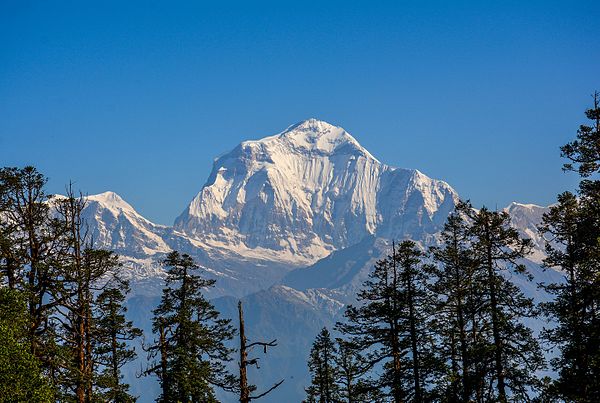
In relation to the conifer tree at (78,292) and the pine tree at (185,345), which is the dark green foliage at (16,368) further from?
the pine tree at (185,345)

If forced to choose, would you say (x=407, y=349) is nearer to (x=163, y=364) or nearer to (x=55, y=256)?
(x=163, y=364)

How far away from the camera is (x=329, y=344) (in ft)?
192

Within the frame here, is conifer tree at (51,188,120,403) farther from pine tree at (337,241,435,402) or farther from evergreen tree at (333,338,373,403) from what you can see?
evergreen tree at (333,338,373,403)

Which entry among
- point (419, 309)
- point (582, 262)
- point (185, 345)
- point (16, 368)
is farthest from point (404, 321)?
point (16, 368)

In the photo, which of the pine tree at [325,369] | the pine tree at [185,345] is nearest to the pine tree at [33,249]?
the pine tree at [185,345]

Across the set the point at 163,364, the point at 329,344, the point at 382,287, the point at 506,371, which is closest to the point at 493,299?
the point at 506,371

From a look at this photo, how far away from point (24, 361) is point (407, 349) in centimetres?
2130

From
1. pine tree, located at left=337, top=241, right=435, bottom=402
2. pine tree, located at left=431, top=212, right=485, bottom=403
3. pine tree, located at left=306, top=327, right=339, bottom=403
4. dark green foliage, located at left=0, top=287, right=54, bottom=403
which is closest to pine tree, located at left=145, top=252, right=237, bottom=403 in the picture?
pine tree, located at left=306, top=327, right=339, bottom=403

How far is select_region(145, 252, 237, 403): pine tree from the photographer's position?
4578 cm

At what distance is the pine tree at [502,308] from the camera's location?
35250 mm

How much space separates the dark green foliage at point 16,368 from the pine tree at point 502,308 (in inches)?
784

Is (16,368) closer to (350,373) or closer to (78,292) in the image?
(78,292)

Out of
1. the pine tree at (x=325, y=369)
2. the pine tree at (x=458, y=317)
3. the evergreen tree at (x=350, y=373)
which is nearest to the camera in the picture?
the pine tree at (x=458, y=317)

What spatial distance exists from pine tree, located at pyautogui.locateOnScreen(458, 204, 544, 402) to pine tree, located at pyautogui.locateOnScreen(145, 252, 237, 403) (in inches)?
585
